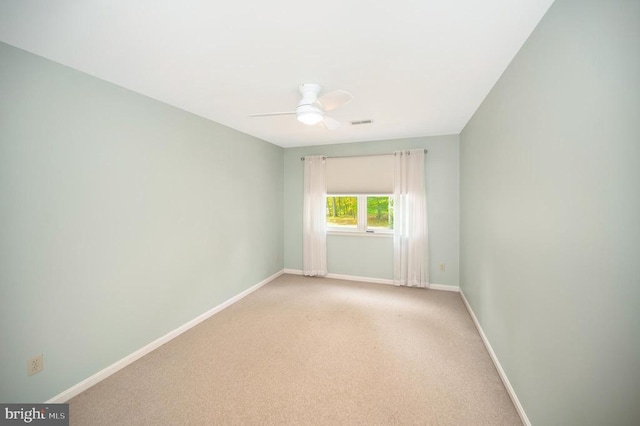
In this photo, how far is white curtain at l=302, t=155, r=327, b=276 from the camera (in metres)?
4.62

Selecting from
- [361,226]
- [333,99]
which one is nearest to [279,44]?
[333,99]

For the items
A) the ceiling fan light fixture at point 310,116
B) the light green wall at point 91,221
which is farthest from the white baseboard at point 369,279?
the ceiling fan light fixture at point 310,116

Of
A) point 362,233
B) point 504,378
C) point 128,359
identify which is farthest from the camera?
point 362,233

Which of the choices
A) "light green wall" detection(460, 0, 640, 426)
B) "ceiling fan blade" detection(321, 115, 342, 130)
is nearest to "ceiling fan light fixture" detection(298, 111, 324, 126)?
"ceiling fan blade" detection(321, 115, 342, 130)

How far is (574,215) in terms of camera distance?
1.15m

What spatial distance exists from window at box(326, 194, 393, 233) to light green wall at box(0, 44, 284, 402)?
2184mm

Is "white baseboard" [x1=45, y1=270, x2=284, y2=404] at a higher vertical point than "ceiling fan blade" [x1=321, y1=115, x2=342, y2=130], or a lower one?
lower

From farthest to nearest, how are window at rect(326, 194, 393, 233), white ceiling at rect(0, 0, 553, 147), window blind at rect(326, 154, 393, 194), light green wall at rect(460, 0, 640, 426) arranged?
window at rect(326, 194, 393, 233) < window blind at rect(326, 154, 393, 194) < white ceiling at rect(0, 0, 553, 147) < light green wall at rect(460, 0, 640, 426)

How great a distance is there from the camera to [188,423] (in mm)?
1695

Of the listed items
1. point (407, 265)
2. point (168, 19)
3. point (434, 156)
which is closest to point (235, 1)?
point (168, 19)

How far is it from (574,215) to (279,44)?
1.84 meters

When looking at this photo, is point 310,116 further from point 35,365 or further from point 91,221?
point 35,365

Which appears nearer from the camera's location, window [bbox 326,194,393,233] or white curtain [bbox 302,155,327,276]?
window [bbox 326,194,393,233]

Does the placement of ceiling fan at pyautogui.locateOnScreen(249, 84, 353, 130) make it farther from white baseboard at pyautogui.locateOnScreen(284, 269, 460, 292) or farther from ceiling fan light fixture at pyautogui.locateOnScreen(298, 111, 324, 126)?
white baseboard at pyautogui.locateOnScreen(284, 269, 460, 292)
